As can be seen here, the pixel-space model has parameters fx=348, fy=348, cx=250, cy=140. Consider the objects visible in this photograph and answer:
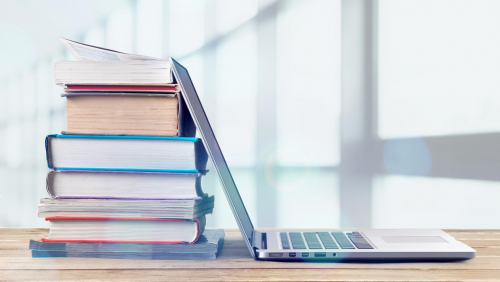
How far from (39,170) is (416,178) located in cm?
168

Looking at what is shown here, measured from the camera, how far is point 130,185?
2.06ft

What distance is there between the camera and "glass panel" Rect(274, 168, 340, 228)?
156 centimetres

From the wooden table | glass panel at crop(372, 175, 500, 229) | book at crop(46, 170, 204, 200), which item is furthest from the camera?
glass panel at crop(372, 175, 500, 229)

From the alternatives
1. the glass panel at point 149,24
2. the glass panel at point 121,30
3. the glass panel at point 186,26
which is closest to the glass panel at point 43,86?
the glass panel at point 121,30

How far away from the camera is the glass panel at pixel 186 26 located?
1543 millimetres

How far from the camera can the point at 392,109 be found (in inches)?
61.0

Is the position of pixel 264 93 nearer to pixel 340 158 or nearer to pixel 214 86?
pixel 214 86

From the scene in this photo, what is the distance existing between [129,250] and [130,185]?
0.11 meters

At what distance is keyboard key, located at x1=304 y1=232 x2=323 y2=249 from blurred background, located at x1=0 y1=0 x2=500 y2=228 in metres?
0.83

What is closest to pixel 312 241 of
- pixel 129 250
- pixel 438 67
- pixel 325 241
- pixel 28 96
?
pixel 325 241

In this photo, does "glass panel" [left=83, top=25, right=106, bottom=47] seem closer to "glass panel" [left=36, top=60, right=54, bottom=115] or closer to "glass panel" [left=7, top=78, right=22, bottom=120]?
"glass panel" [left=36, top=60, right=54, bottom=115]

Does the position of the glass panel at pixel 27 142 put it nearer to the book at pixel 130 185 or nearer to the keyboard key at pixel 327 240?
the book at pixel 130 185

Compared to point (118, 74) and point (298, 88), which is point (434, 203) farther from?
point (118, 74)

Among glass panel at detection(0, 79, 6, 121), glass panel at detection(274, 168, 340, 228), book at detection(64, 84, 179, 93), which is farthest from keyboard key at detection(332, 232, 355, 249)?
glass panel at detection(0, 79, 6, 121)
